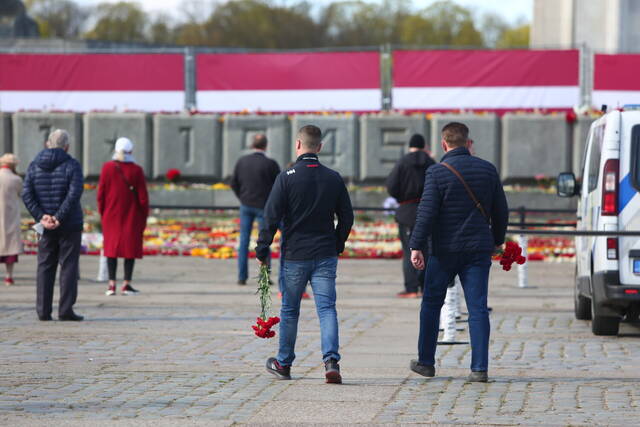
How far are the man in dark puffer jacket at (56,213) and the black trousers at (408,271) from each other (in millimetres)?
4264

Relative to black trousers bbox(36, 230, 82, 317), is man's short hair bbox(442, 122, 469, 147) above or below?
above

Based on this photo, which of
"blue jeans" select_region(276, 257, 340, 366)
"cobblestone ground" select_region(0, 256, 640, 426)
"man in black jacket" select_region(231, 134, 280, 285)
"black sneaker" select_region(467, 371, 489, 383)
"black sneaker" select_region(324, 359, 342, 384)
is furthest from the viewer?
"man in black jacket" select_region(231, 134, 280, 285)

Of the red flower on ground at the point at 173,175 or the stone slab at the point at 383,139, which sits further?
the red flower on ground at the point at 173,175

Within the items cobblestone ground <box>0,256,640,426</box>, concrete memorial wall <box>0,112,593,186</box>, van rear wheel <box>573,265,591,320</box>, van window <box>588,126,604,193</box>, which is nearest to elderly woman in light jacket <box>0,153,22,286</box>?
cobblestone ground <box>0,256,640,426</box>

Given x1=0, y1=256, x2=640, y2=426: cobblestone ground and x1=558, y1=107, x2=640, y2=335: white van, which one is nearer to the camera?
x1=0, y1=256, x2=640, y2=426: cobblestone ground

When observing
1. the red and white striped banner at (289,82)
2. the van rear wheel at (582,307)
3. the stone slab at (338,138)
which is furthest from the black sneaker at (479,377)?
the red and white striped banner at (289,82)

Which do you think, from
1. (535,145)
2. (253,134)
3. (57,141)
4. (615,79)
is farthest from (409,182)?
(253,134)

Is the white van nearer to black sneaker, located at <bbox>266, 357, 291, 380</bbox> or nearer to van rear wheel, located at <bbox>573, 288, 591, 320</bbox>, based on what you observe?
van rear wheel, located at <bbox>573, 288, 591, 320</bbox>

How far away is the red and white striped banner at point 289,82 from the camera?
91.0 ft

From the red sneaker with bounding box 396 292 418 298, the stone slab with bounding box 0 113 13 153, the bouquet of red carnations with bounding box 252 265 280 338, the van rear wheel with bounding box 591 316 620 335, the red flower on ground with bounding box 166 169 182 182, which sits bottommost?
the red sneaker with bounding box 396 292 418 298

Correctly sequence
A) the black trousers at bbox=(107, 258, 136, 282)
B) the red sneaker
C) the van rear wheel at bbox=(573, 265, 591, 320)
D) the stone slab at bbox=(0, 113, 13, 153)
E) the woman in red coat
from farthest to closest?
the stone slab at bbox=(0, 113, 13, 153), the red sneaker, the black trousers at bbox=(107, 258, 136, 282), the woman in red coat, the van rear wheel at bbox=(573, 265, 591, 320)

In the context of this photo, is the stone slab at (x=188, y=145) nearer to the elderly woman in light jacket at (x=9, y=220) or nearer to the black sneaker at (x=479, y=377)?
the elderly woman in light jacket at (x=9, y=220)

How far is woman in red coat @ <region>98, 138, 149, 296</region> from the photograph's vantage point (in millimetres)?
15281

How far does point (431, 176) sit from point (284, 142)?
62.7 ft
